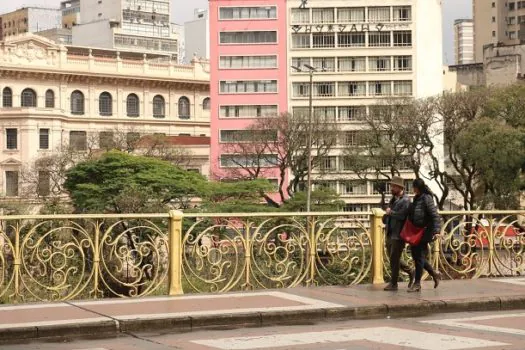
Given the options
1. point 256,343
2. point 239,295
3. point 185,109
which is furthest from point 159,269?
point 185,109

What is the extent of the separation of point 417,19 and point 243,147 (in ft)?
71.0

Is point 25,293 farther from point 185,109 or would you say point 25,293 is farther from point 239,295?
point 185,109

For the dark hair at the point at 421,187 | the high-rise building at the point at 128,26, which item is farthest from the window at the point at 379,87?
the dark hair at the point at 421,187

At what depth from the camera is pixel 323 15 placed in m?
81.1

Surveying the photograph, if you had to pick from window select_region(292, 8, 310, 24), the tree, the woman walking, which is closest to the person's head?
the woman walking

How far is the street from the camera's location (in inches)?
340

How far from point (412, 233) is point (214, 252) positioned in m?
2.55

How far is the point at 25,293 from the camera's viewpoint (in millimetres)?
12812

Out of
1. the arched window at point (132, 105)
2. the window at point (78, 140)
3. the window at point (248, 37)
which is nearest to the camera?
the window at point (78, 140)

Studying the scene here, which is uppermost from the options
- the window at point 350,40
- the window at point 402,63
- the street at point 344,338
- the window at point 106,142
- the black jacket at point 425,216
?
the window at point 350,40

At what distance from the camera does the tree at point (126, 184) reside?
42.1 metres

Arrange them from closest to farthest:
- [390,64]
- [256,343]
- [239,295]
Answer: [256,343], [239,295], [390,64]

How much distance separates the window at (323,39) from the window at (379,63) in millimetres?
3518

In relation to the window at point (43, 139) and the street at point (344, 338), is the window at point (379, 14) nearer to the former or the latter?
the window at point (43, 139)
